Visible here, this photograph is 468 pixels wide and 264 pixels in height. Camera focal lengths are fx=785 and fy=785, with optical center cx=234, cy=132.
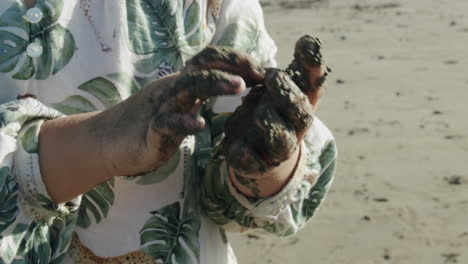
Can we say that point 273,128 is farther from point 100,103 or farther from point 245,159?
point 100,103

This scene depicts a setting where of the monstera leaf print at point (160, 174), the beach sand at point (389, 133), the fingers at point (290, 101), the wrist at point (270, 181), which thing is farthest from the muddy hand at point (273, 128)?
the beach sand at point (389, 133)

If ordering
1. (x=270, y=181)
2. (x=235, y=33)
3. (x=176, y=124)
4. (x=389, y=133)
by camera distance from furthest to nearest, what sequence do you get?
(x=389, y=133) < (x=235, y=33) < (x=270, y=181) < (x=176, y=124)

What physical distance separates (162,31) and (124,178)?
27cm

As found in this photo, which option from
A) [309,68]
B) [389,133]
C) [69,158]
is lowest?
[389,133]

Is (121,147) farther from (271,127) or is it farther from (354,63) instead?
(354,63)

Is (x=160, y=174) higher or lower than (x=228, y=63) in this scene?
lower

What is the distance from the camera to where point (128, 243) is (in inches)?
54.1

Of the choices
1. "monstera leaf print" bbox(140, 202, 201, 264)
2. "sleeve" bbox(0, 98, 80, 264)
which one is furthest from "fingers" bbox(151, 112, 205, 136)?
"monstera leaf print" bbox(140, 202, 201, 264)

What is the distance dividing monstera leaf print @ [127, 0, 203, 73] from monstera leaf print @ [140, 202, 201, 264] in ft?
0.86

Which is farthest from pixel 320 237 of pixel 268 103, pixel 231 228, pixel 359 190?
pixel 268 103

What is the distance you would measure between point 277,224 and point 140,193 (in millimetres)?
262

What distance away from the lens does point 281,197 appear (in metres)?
1.37

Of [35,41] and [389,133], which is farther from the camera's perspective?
[389,133]

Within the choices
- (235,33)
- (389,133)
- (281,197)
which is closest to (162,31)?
(235,33)
